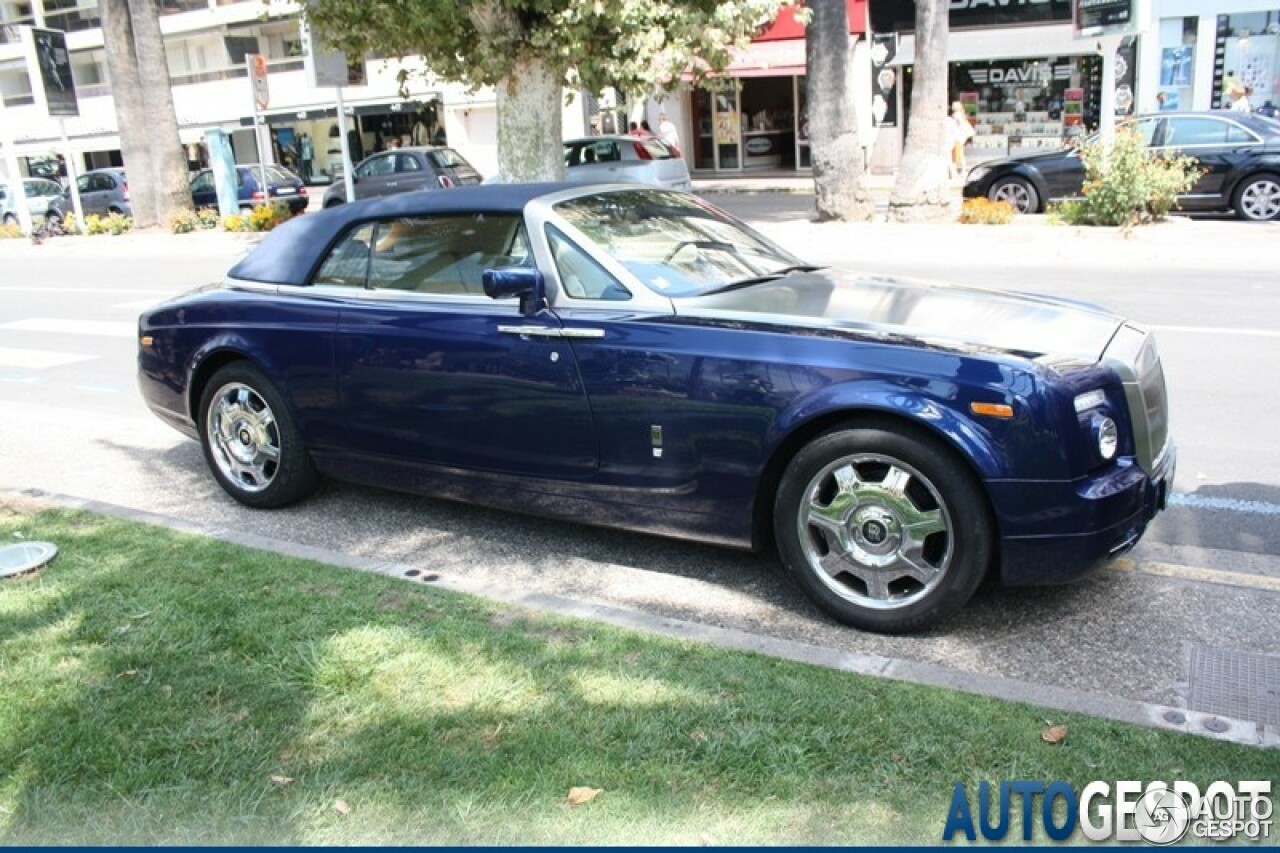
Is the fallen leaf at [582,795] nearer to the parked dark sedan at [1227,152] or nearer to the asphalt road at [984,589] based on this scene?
the asphalt road at [984,589]

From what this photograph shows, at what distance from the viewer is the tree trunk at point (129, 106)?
24000mm

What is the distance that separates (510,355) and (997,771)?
259cm

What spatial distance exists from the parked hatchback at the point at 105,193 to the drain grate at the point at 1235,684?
31.7m

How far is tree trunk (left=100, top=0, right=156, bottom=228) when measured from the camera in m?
24.0

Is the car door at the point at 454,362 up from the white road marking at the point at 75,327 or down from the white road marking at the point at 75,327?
up

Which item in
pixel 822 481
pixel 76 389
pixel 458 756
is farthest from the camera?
pixel 76 389

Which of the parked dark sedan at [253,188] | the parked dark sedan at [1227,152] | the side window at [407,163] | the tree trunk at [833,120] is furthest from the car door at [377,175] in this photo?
the parked dark sedan at [1227,152]

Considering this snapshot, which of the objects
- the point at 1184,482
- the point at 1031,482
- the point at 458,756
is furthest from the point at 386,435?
the point at 1184,482

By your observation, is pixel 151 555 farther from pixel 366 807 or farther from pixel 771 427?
pixel 771 427

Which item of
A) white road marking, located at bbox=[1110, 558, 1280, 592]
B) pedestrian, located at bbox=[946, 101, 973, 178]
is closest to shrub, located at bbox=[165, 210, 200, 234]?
pedestrian, located at bbox=[946, 101, 973, 178]

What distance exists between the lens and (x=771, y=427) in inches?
161

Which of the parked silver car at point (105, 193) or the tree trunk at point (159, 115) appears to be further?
the parked silver car at point (105, 193)

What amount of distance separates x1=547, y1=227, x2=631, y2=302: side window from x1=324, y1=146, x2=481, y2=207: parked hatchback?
757 inches

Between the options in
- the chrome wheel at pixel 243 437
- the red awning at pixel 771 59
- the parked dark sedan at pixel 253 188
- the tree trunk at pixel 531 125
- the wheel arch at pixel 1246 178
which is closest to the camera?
the chrome wheel at pixel 243 437
